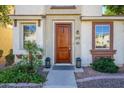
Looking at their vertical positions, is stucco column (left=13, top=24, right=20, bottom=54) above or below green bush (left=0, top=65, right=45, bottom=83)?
above

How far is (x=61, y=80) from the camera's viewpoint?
1111cm

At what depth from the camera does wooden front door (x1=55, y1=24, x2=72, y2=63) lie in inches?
631

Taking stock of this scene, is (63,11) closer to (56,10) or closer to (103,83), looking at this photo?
(56,10)

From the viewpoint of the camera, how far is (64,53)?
16062 millimetres

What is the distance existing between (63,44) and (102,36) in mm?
2150

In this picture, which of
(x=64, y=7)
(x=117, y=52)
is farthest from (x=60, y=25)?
(x=117, y=52)

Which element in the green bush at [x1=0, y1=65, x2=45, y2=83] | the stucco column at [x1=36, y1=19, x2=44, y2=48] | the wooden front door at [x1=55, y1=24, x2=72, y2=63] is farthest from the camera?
the wooden front door at [x1=55, y1=24, x2=72, y2=63]

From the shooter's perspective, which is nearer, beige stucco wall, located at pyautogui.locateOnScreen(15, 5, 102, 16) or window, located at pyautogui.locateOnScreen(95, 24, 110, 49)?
beige stucco wall, located at pyautogui.locateOnScreen(15, 5, 102, 16)

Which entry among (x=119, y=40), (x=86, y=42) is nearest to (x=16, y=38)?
(x=86, y=42)

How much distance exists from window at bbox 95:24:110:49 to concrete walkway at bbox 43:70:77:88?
3422 mm

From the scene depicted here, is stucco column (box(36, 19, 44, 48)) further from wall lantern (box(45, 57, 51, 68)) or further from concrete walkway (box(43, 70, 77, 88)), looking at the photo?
concrete walkway (box(43, 70, 77, 88))

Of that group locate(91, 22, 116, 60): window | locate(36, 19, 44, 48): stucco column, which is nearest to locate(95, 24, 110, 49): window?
locate(91, 22, 116, 60): window

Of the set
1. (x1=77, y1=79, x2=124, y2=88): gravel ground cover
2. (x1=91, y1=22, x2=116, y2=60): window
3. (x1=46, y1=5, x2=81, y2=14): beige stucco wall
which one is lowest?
(x1=77, y1=79, x2=124, y2=88): gravel ground cover

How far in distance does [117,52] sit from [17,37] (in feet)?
17.9
